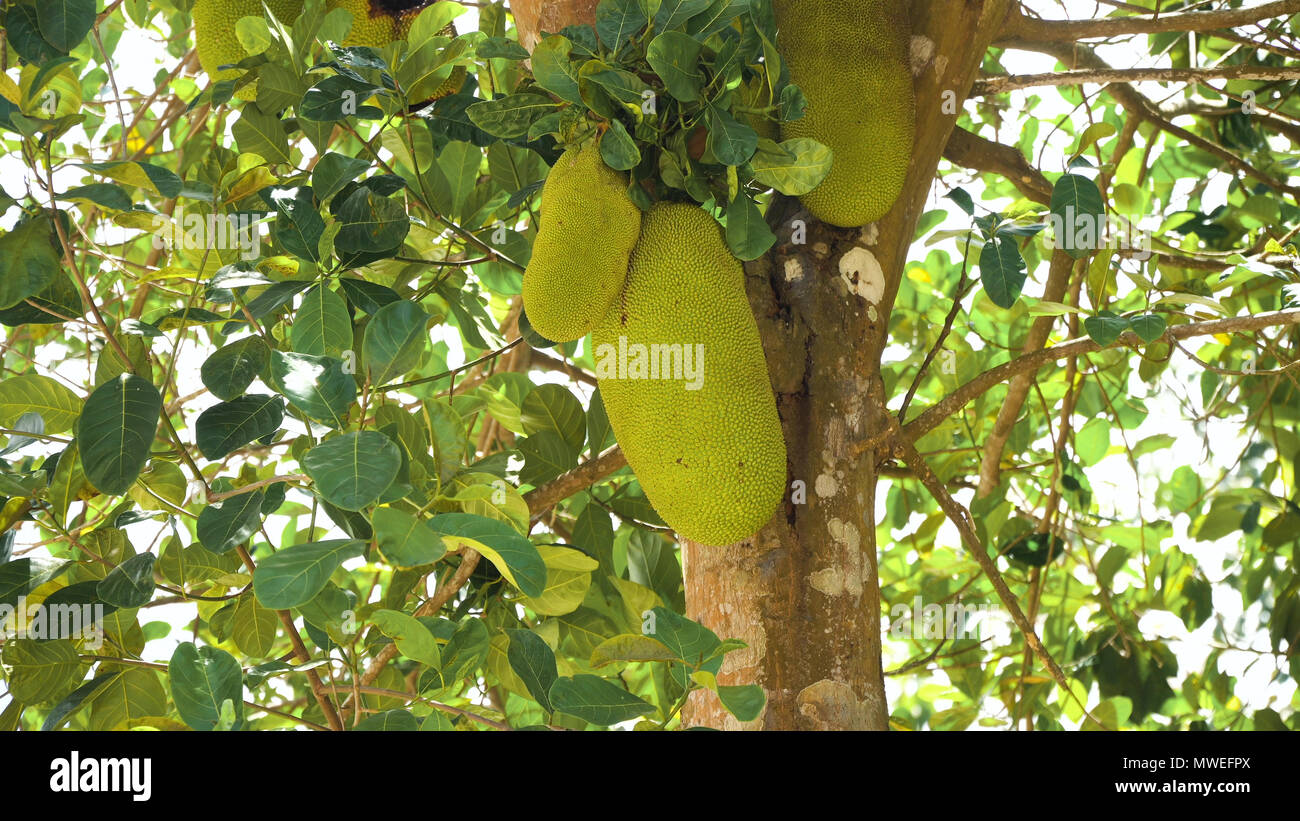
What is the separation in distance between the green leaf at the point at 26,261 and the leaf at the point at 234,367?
0.58ft

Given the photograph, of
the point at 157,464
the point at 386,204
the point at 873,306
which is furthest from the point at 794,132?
the point at 157,464

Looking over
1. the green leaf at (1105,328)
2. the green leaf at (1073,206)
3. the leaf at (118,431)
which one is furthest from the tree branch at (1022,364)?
the leaf at (118,431)

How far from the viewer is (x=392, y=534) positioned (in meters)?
0.90

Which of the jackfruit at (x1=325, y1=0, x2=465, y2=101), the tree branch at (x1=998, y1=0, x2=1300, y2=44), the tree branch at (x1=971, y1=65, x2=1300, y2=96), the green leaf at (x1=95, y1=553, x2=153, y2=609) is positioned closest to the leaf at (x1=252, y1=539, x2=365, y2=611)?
the green leaf at (x1=95, y1=553, x2=153, y2=609)

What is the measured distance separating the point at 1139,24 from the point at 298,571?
4.51 ft

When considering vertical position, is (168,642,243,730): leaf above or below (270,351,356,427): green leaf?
below

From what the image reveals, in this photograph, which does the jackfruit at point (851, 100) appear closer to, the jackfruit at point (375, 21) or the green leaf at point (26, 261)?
the jackfruit at point (375, 21)

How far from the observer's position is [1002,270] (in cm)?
136

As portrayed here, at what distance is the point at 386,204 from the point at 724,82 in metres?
0.42

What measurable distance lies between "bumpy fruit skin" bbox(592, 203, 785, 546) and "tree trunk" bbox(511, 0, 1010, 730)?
0.21 ft

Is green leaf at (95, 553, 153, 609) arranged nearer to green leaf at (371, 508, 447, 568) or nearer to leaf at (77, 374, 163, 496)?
leaf at (77, 374, 163, 496)

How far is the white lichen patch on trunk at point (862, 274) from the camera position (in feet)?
4.48

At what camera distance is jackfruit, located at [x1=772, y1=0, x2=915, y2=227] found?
134 cm

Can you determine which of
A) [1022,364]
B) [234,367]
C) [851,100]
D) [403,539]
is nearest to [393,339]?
[403,539]
